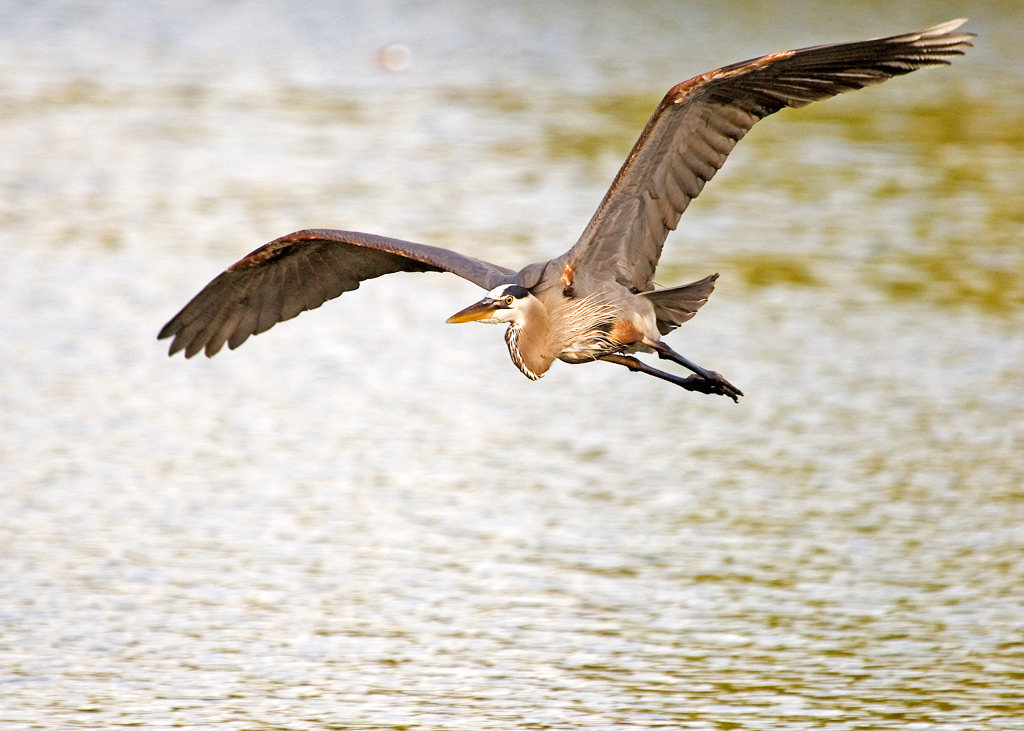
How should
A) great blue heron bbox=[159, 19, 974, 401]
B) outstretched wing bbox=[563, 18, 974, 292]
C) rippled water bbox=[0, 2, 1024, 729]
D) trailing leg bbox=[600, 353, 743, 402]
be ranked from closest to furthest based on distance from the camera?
outstretched wing bbox=[563, 18, 974, 292] < great blue heron bbox=[159, 19, 974, 401] < trailing leg bbox=[600, 353, 743, 402] < rippled water bbox=[0, 2, 1024, 729]

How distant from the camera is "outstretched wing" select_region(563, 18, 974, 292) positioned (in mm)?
6598

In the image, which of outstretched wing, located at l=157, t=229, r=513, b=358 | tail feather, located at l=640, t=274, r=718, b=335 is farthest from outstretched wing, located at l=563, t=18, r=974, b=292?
outstretched wing, located at l=157, t=229, r=513, b=358

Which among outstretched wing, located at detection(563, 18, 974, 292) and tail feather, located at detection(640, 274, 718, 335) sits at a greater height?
outstretched wing, located at detection(563, 18, 974, 292)

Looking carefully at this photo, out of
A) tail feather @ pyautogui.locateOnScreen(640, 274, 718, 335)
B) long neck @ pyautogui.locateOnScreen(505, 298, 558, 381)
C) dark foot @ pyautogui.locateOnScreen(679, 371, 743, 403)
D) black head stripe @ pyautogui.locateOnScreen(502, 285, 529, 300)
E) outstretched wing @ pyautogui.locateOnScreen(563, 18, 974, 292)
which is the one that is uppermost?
outstretched wing @ pyautogui.locateOnScreen(563, 18, 974, 292)

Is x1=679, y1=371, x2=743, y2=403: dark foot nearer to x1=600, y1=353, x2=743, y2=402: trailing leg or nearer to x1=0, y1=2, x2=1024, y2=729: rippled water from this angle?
x1=600, y1=353, x2=743, y2=402: trailing leg

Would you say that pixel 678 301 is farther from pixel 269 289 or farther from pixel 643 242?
pixel 269 289

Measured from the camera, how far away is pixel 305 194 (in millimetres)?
16906

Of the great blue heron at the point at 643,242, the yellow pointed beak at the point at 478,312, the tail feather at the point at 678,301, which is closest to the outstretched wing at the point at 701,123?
the great blue heron at the point at 643,242

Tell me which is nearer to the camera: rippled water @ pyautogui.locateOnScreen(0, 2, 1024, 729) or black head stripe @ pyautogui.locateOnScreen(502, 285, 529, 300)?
black head stripe @ pyautogui.locateOnScreen(502, 285, 529, 300)

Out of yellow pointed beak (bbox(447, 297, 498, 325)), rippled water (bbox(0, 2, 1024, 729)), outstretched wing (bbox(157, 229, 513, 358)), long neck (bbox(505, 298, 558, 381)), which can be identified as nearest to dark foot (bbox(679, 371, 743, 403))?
long neck (bbox(505, 298, 558, 381))

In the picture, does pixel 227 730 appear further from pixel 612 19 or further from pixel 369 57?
pixel 612 19

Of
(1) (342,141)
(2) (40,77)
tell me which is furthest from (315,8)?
(1) (342,141)

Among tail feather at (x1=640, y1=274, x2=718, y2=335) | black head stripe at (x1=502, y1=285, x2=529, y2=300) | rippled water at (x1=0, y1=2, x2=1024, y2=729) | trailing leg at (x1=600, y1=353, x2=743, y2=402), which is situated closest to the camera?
black head stripe at (x1=502, y1=285, x2=529, y2=300)

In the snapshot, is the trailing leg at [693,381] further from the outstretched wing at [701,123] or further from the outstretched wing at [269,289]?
the outstretched wing at [269,289]
